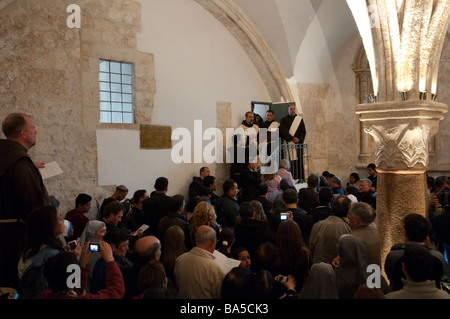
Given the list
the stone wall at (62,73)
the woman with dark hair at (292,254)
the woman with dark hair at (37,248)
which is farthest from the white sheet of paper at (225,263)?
the stone wall at (62,73)

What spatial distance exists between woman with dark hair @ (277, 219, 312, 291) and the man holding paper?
20.4ft

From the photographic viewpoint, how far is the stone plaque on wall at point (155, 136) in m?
8.27

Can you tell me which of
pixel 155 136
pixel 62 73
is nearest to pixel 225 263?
pixel 62 73

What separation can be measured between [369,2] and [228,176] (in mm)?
5216

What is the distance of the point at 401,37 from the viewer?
16.5ft

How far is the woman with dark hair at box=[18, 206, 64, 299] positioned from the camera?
2.71 m

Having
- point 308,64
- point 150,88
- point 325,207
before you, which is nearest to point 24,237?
point 325,207

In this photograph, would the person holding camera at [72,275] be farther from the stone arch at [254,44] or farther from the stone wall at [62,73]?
the stone arch at [254,44]

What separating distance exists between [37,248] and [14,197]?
0.50 metres

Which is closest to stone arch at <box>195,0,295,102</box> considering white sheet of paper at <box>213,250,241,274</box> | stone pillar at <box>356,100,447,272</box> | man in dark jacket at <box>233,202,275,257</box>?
stone pillar at <box>356,100,447,272</box>

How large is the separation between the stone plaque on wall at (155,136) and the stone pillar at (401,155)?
4352 mm

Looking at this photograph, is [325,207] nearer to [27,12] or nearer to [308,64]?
[27,12]

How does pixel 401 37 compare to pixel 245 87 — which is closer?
pixel 401 37
